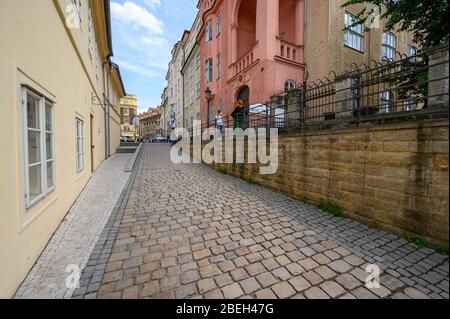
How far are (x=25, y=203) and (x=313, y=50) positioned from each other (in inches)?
Result: 496

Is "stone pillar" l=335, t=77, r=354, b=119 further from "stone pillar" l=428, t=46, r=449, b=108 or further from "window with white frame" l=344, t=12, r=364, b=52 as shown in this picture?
"window with white frame" l=344, t=12, r=364, b=52

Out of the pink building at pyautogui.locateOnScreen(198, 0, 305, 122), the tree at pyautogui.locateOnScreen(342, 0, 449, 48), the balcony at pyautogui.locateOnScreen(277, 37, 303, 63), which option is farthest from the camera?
the balcony at pyautogui.locateOnScreen(277, 37, 303, 63)

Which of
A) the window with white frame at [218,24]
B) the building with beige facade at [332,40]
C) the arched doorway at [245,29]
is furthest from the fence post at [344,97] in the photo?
the window with white frame at [218,24]

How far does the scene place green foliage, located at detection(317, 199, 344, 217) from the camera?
4350mm

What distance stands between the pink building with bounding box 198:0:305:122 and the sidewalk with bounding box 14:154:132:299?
8.39 meters

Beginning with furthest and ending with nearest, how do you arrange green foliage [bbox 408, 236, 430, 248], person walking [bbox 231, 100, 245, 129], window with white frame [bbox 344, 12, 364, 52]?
window with white frame [bbox 344, 12, 364, 52] → person walking [bbox 231, 100, 245, 129] → green foliage [bbox 408, 236, 430, 248]

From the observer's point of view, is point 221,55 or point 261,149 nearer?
point 261,149

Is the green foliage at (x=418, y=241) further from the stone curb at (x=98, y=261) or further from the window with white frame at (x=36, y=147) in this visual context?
the window with white frame at (x=36, y=147)

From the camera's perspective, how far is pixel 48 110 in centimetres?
380

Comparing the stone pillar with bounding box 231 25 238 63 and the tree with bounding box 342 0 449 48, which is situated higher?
the stone pillar with bounding box 231 25 238 63

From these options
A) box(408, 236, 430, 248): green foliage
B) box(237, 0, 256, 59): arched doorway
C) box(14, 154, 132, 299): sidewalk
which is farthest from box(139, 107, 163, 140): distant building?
box(408, 236, 430, 248): green foliage
